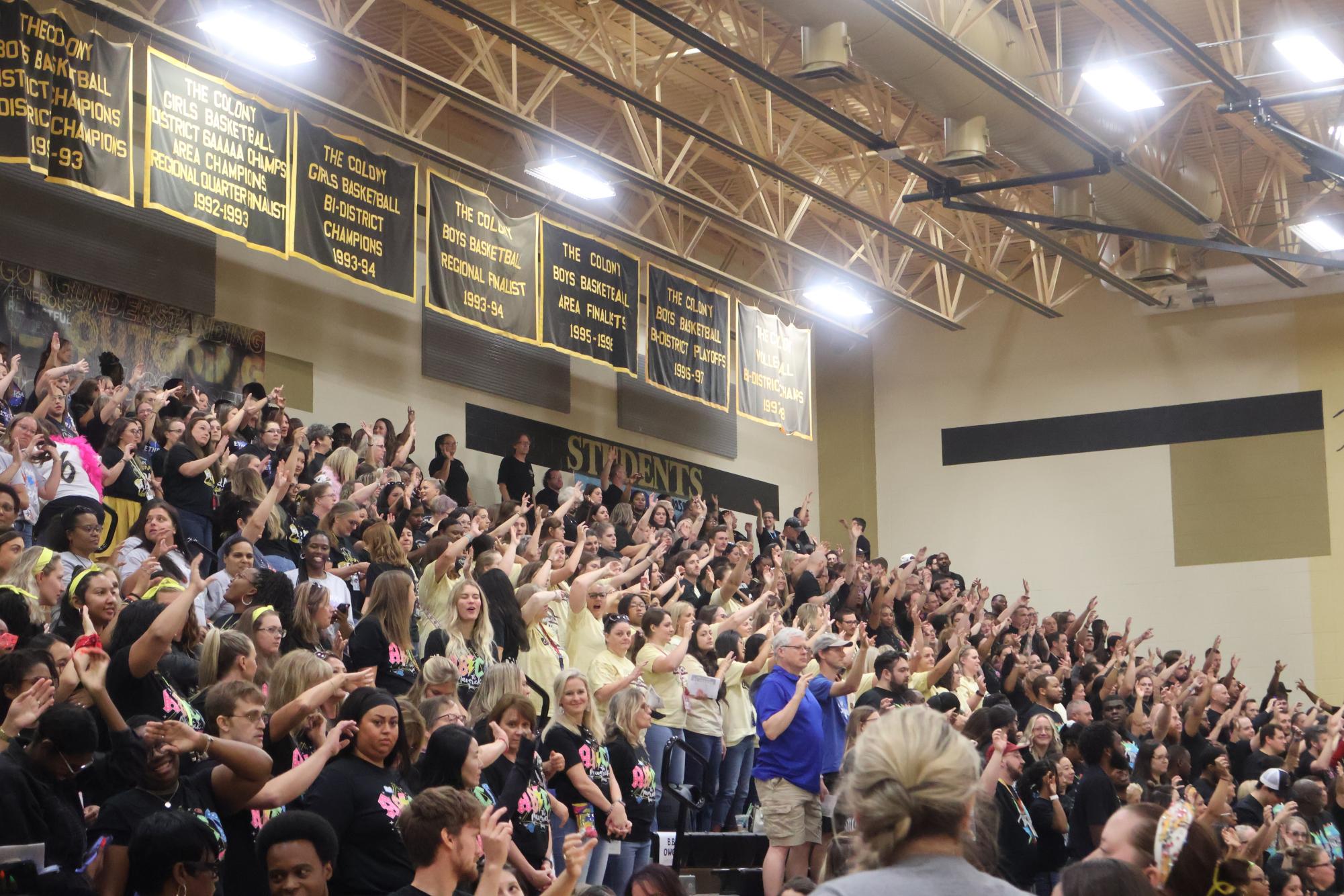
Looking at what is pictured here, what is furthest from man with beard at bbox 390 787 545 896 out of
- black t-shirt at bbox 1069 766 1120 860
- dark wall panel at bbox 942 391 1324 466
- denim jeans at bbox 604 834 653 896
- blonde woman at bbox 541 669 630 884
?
dark wall panel at bbox 942 391 1324 466

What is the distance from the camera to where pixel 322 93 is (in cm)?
1452

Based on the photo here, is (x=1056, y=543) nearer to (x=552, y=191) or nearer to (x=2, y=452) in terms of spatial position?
(x=552, y=191)

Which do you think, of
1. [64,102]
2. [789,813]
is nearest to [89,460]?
[64,102]

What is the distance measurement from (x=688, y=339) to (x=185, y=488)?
24.1 feet

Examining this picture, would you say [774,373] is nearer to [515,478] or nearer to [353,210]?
[515,478]

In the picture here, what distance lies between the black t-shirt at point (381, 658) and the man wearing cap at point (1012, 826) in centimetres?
269

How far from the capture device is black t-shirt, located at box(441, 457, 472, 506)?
46.8 ft

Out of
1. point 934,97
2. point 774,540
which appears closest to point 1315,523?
point 774,540

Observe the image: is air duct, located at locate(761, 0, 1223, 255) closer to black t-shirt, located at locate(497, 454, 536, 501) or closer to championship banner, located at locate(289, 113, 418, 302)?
championship banner, located at locate(289, 113, 418, 302)

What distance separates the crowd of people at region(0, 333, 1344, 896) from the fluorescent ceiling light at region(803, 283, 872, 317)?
381 cm

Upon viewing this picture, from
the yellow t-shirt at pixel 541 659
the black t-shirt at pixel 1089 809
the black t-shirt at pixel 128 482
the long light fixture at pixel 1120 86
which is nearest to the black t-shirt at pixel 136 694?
the yellow t-shirt at pixel 541 659

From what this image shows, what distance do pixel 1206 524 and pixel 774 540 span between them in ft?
20.5

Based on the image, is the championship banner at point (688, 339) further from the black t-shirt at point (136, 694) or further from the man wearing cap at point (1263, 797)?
the black t-shirt at point (136, 694)

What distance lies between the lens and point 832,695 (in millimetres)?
8812
